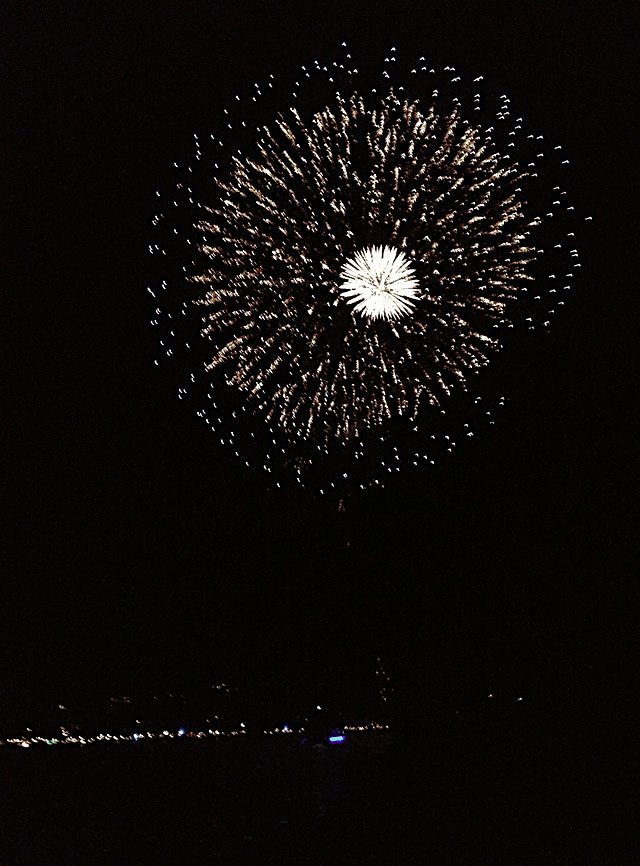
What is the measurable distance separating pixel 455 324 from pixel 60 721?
2713 cm

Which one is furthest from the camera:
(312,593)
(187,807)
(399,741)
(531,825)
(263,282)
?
(312,593)

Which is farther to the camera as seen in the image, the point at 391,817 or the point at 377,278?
the point at 391,817

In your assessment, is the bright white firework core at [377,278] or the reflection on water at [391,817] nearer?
the reflection on water at [391,817]

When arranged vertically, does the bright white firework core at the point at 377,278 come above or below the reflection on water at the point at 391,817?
above

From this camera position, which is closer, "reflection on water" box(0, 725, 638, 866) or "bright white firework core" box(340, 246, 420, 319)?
"reflection on water" box(0, 725, 638, 866)

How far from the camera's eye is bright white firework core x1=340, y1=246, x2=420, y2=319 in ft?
31.9

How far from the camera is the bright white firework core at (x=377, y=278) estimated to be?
972 centimetres

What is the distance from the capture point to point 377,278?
32.0 ft

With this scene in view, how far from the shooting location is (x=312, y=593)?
3084 cm

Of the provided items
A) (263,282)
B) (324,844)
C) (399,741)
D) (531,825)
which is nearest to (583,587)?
(399,741)

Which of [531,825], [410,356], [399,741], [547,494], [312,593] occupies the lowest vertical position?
[531,825]

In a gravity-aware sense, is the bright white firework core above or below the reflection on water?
above

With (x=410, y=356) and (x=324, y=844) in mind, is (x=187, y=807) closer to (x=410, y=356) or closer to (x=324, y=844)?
(x=324, y=844)

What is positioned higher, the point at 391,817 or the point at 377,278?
the point at 377,278
